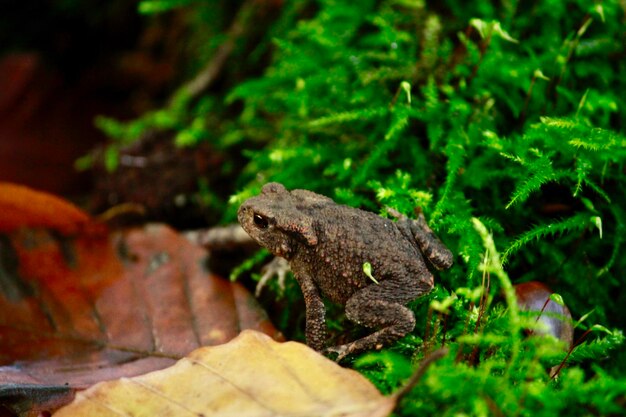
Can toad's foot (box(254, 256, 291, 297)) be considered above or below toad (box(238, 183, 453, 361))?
below

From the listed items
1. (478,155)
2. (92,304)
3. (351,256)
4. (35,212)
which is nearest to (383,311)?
(351,256)

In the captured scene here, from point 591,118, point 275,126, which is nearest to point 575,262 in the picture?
point 591,118

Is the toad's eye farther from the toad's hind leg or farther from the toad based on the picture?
the toad's hind leg

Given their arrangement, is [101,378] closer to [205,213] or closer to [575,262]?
[205,213]

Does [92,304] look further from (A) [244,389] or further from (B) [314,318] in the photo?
(A) [244,389]

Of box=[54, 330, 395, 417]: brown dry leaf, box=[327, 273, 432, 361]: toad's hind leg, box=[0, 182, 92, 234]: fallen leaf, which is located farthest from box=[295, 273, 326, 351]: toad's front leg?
box=[0, 182, 92, 234]: fallen leaf

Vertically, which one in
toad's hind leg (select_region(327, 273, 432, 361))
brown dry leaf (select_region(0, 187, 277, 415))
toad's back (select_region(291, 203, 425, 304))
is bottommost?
brown dry leaf (select_region(0, 187, 277, 415))
